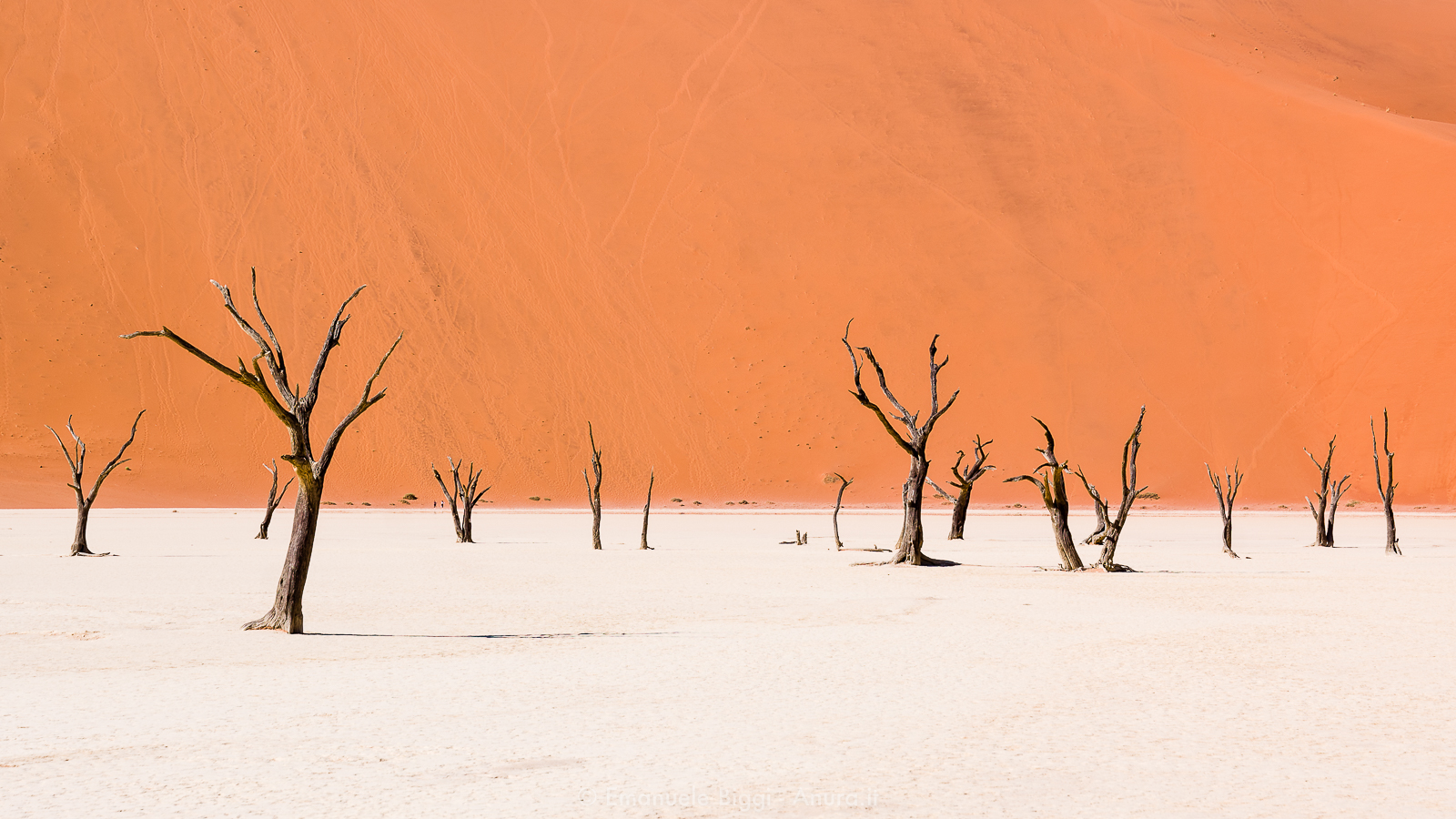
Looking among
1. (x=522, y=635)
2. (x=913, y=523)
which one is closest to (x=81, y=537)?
(x=522, y=635)

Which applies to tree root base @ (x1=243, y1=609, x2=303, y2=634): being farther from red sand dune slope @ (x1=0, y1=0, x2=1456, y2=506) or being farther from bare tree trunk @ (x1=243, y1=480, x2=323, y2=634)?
red sand dune slope @ (x1=0, y1=0, x2=1456, y2=506)

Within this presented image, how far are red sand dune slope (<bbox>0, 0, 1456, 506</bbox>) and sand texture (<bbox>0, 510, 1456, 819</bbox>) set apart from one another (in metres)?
37.9

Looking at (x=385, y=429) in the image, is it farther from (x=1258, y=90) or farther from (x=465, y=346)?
(x=1258, y=90)

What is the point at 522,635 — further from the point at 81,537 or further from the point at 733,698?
the point at 81,537

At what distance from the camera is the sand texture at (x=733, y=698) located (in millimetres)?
5555

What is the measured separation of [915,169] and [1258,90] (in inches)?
765

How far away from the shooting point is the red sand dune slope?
179 feet

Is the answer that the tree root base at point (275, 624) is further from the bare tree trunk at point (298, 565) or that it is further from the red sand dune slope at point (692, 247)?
the red sand dune slope at point (692, 247)

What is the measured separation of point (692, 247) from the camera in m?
60.0

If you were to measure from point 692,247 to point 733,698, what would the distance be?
5287cm

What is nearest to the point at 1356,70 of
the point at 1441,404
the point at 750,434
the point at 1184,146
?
the point at 1184,146

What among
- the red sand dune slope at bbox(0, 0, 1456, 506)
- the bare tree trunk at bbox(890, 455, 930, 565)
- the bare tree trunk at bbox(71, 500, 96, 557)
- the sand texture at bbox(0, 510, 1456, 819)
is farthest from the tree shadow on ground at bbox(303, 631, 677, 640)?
the red sand dune slope at bbox(0, 0, 1456, 506)

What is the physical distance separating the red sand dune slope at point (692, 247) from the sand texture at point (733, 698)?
3785 centimetres

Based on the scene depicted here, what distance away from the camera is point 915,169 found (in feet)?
205
